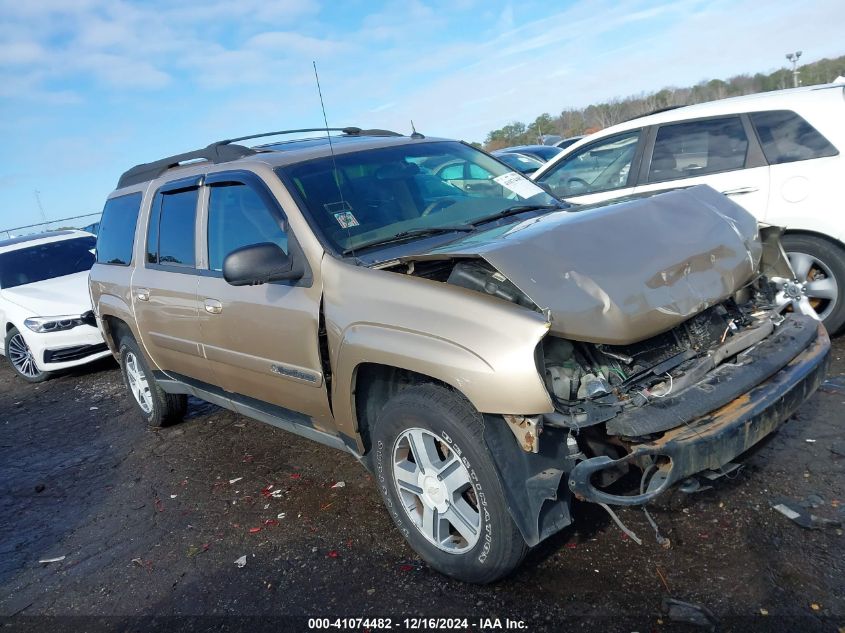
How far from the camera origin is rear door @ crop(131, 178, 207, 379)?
4.27m

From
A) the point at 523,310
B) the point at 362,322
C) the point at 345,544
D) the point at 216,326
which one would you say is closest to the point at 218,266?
the point at 216,326

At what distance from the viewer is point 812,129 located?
15.7 ft

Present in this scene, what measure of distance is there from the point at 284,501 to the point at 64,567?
126 cm

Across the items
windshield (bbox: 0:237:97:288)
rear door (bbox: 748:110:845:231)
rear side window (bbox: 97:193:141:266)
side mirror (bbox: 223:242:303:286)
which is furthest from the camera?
windshield (bbox: 0:237:97:288)

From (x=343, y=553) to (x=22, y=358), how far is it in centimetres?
724

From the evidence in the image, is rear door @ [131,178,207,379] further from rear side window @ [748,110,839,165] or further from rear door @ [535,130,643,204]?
rear side window @ [748,110,839,165]

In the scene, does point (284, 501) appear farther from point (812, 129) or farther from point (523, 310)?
point (812, 129)

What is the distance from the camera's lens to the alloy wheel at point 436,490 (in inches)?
110

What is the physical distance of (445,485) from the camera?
2.82 m

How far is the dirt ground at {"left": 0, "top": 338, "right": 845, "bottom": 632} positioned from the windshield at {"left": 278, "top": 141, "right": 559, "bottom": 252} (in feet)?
5.30

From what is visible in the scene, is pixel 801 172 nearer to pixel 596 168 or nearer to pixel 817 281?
pixel 817 281

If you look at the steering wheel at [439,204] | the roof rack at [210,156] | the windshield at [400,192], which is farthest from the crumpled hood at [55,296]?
the steering wheel at [439,204]

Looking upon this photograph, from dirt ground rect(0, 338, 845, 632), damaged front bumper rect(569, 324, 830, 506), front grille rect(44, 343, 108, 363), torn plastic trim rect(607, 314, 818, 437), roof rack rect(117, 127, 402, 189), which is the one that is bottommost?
dirt ground rect(0, 338, 845, 632)

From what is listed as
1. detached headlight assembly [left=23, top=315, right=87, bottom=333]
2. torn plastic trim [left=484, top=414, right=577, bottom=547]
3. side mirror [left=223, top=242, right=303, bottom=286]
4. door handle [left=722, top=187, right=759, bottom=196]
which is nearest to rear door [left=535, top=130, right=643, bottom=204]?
Result: door handle [left=722, top=187, right=759, bottom=196]
